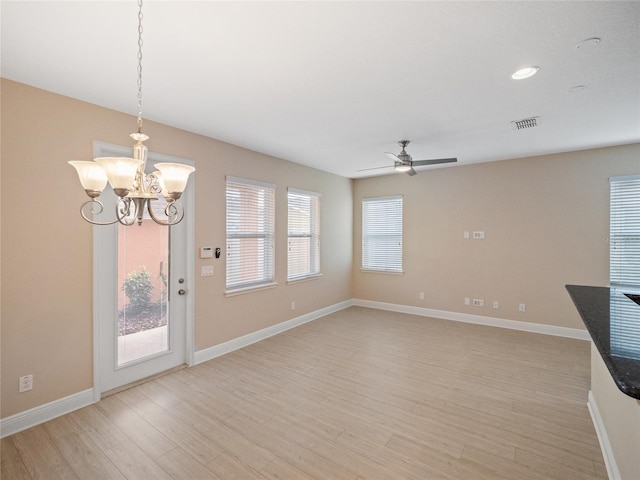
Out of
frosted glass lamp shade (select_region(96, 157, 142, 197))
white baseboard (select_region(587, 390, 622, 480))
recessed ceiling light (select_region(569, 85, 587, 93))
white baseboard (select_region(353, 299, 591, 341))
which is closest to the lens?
frosted glass lamp shade (select_region(96, 157, 142, 197))

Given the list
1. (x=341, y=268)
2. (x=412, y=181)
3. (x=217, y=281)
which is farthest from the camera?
(x=341, y=268)

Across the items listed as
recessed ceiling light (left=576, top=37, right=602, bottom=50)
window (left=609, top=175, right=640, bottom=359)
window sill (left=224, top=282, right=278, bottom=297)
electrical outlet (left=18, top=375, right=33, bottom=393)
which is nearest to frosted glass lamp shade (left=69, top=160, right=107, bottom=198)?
electrical outlet (left=18, top=375, right=33, bottom=393)

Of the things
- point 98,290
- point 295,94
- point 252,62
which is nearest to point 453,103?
point 295,94

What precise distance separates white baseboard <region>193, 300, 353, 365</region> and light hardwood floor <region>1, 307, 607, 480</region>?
15 centimetres

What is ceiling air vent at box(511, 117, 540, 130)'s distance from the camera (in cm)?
318

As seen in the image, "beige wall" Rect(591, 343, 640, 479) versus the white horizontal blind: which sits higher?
the white horizontal blind

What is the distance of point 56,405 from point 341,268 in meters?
4.75

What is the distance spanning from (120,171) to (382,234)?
549 centimetres

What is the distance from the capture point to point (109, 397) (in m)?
2.90

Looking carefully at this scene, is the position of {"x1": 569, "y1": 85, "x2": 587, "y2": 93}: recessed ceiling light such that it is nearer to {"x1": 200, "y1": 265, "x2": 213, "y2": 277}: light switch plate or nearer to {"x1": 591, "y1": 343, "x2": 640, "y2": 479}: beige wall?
{"x1": 591, "y1": 343, "x2": 640, "y2": 479}: beige wall

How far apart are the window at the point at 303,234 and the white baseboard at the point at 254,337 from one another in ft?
2.47

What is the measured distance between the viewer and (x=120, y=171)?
134cm

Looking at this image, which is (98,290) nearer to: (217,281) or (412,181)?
(217,281)

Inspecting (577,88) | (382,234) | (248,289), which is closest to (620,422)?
(577,88)
